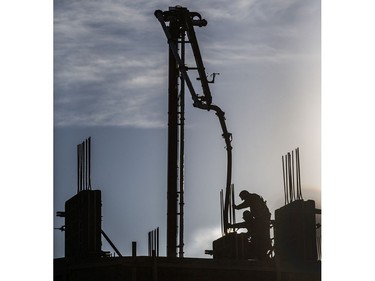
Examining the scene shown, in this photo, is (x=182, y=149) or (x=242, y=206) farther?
(x=242, y=206)

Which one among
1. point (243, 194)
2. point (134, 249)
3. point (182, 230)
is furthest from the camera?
point (182, 230)

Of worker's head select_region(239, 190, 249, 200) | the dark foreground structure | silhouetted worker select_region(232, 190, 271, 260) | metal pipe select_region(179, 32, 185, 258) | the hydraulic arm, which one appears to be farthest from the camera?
silhouetted worker select_region(232, 190, 271, 260)

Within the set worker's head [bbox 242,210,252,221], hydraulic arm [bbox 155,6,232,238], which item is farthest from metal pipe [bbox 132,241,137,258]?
worker's head [bbox 242,210,252,221]

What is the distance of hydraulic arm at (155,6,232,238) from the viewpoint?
6521 millimetres

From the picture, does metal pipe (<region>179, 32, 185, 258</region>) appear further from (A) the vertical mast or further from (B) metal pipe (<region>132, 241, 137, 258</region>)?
(B) metal pipe (<region>132, 241, 137, 258</region>)

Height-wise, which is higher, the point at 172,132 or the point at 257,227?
the point at 172,132

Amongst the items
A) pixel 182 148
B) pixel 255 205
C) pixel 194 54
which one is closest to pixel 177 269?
pixel 255 205

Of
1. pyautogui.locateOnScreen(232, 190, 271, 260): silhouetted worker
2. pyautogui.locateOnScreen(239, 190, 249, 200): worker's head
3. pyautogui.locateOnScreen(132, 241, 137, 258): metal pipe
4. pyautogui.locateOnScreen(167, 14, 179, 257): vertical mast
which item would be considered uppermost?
pyautogui.locateOnScreen(167, 14, 179, 257): vertical mast

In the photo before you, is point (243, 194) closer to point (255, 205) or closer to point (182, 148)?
point (255, 205)

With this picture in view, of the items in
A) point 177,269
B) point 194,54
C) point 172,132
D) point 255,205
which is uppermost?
point 194,54

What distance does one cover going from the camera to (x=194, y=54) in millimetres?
7039

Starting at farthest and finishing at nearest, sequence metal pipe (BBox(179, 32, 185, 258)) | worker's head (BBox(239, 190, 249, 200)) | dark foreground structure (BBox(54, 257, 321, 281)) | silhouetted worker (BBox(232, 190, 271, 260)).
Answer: silhouetted worker (BBox(232, 190, 271, 260)) → dark foreground structure (BBox(54, 257, 321, 281)) → metal pipe (BBox(179, 32, 185, 258)) → worker's head (BBox(239, 190, 249, 200))

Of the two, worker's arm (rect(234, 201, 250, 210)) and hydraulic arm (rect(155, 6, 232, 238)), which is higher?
hydraulic arm (rect(155, 6, 232, 238))

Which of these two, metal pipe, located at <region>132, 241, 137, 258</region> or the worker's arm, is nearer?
metal pipe, located at <region>132, 241, 137, 258</region>
